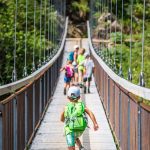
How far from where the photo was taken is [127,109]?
26.6 feet

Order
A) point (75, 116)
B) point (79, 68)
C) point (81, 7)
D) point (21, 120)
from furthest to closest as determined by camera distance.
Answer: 1. point (81, 7)
2. point (79, 68)
3. point (21, 120)
4. point (75, 116)

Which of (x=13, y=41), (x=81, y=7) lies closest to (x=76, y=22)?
(x=81, y=7)

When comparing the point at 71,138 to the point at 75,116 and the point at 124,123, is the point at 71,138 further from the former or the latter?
the point at 124,123

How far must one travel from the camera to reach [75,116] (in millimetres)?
8016

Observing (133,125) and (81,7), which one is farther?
(81,7)

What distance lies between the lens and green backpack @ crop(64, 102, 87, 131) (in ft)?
26.2

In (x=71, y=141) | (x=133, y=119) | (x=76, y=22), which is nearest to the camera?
(x=133, y=119)

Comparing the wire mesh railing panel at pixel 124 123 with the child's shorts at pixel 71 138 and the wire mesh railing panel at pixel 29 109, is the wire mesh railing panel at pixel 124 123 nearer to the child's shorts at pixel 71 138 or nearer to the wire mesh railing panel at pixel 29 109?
the child's shorts at pixel 71 138

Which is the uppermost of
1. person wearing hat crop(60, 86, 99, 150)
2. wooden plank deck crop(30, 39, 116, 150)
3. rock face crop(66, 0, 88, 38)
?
Result: rock face crop(66, 0, 88, 38)

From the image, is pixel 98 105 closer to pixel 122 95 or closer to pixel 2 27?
pixel 122 95

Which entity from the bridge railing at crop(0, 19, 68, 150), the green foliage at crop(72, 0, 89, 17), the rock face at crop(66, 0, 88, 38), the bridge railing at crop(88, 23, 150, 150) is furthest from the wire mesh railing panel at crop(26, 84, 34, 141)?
the green foliage at crop(72, 0, 89, 17)

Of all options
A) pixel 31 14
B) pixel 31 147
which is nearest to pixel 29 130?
Result: pixel 31 147

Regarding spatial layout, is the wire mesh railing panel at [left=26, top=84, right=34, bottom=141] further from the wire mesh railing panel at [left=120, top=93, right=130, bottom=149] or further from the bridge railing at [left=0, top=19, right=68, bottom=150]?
the wire mesh railing panel at [left=120, top=93, right=130, bottom=149]

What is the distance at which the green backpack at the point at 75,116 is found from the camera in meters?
8.00
